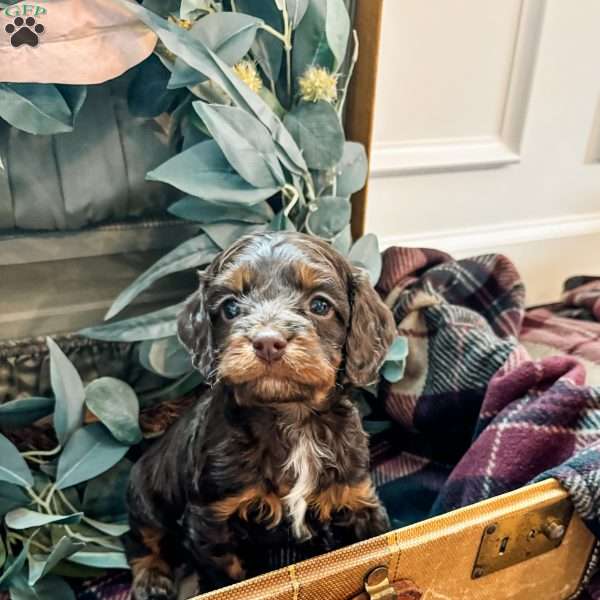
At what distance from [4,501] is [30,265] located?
1.42 ft

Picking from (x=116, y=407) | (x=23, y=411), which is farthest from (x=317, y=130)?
(x=23, y=411)

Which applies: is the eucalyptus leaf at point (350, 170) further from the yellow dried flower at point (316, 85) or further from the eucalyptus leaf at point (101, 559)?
the eucalyptus leaf at point (101, 559)

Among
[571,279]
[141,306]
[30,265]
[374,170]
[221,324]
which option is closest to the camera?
[221,324]

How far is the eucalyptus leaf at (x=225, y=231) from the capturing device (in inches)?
44.9

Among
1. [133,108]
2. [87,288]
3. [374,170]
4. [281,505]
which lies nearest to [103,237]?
[87,288]

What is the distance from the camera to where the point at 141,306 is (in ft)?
4.41

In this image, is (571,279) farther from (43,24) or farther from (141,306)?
(43,24)

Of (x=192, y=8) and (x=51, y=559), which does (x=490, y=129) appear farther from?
(x=51, y=559)

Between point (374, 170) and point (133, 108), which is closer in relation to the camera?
point (133, 108)

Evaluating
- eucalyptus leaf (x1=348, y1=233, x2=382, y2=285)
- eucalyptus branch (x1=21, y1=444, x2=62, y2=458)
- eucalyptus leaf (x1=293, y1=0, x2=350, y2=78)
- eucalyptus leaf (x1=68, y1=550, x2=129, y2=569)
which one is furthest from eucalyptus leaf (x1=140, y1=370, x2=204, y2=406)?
eucalyptus leaf (x1=293, y1=0, x2=350, y2=78)

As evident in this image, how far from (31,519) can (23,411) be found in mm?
200

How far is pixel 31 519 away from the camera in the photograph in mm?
1092

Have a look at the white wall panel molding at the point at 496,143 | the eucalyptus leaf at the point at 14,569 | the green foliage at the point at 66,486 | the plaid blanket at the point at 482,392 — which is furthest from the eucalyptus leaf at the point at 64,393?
the white wall panel molding at the point at 496,143

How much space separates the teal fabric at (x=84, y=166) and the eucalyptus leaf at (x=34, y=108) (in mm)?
118
